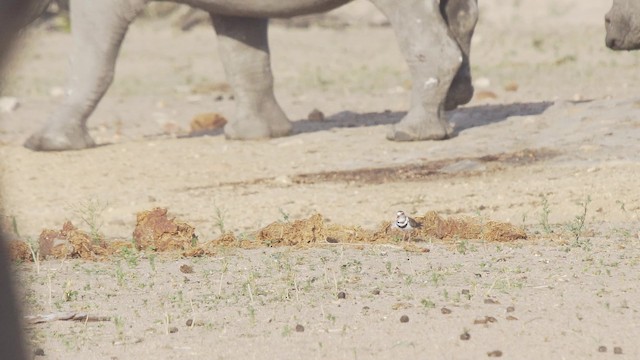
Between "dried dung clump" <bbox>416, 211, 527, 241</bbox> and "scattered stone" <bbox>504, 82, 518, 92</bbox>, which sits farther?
"scattered stone" <bbox>504, 82, 518, 92</bbox>

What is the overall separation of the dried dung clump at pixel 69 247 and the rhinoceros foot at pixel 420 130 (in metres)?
3.06

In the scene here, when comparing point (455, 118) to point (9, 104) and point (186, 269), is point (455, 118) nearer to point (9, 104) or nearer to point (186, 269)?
point (9, 104)

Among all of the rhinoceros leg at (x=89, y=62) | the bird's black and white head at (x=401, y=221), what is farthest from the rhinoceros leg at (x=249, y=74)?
the bird's black and white head at (x=401, y=221)

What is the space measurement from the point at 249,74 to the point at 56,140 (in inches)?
55.1

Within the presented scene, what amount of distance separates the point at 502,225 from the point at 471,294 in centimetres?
108

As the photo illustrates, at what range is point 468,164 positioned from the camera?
6.73 meters

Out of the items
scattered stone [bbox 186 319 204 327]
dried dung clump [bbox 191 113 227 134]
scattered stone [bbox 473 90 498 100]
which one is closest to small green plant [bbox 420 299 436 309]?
scattered stone [bbox 186 319 204 327]

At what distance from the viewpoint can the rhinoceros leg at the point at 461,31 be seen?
7.64 m

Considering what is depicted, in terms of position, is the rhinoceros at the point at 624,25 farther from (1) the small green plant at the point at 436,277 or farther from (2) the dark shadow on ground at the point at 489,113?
(1) the small green plant at the point at 436,277

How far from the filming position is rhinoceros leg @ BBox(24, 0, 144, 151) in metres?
8.07

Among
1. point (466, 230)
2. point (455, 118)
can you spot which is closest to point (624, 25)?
point (466, 230)

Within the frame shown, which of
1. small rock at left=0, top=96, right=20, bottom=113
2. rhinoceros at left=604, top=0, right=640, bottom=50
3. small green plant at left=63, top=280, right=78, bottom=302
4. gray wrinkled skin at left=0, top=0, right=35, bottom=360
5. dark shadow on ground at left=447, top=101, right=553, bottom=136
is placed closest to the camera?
gray wrinkled skin at left=0, top=0, right=35, bottom=360

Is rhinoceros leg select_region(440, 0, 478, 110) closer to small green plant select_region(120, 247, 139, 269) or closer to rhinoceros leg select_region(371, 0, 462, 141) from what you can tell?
rhinoceros leg select_region(371, 0, 462, 141)

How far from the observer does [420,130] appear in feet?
24.5
